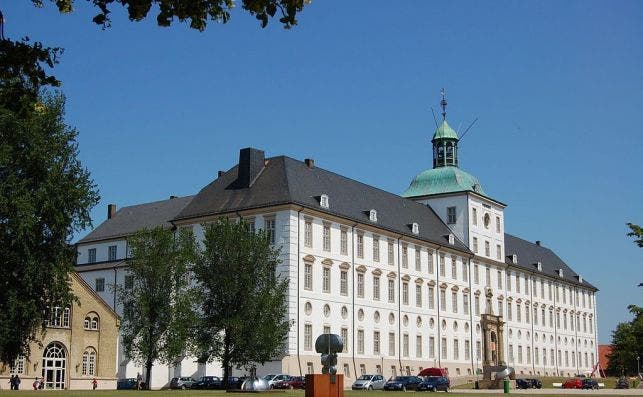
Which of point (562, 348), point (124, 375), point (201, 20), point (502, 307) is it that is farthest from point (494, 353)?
point (201, 20)

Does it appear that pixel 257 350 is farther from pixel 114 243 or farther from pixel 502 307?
pixel 502 307

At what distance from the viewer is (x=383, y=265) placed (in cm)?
6831

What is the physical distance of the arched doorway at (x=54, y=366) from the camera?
2324 inches

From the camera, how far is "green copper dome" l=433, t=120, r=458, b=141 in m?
87.8

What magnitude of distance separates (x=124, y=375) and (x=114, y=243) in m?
13.3

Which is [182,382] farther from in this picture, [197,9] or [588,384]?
[197,9]

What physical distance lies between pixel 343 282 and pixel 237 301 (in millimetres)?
16445

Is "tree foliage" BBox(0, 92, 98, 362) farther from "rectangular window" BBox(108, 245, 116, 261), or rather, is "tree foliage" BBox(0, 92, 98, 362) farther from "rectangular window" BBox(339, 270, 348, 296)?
"rectangular window" BBox(108, 245, 116, 261)

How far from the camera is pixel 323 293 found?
6162 centimetres

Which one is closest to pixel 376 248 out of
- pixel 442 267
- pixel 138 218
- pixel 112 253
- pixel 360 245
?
pixel 360 245

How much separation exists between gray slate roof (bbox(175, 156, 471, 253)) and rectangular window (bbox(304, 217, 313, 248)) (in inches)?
41.4

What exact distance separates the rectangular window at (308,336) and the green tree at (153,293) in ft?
27.4

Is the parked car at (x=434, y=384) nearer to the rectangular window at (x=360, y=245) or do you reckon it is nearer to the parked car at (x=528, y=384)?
the rectangular window at (x=360, y=245)

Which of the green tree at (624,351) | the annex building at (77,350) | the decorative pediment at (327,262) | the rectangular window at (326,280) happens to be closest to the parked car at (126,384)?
the annex building at (77,350)
